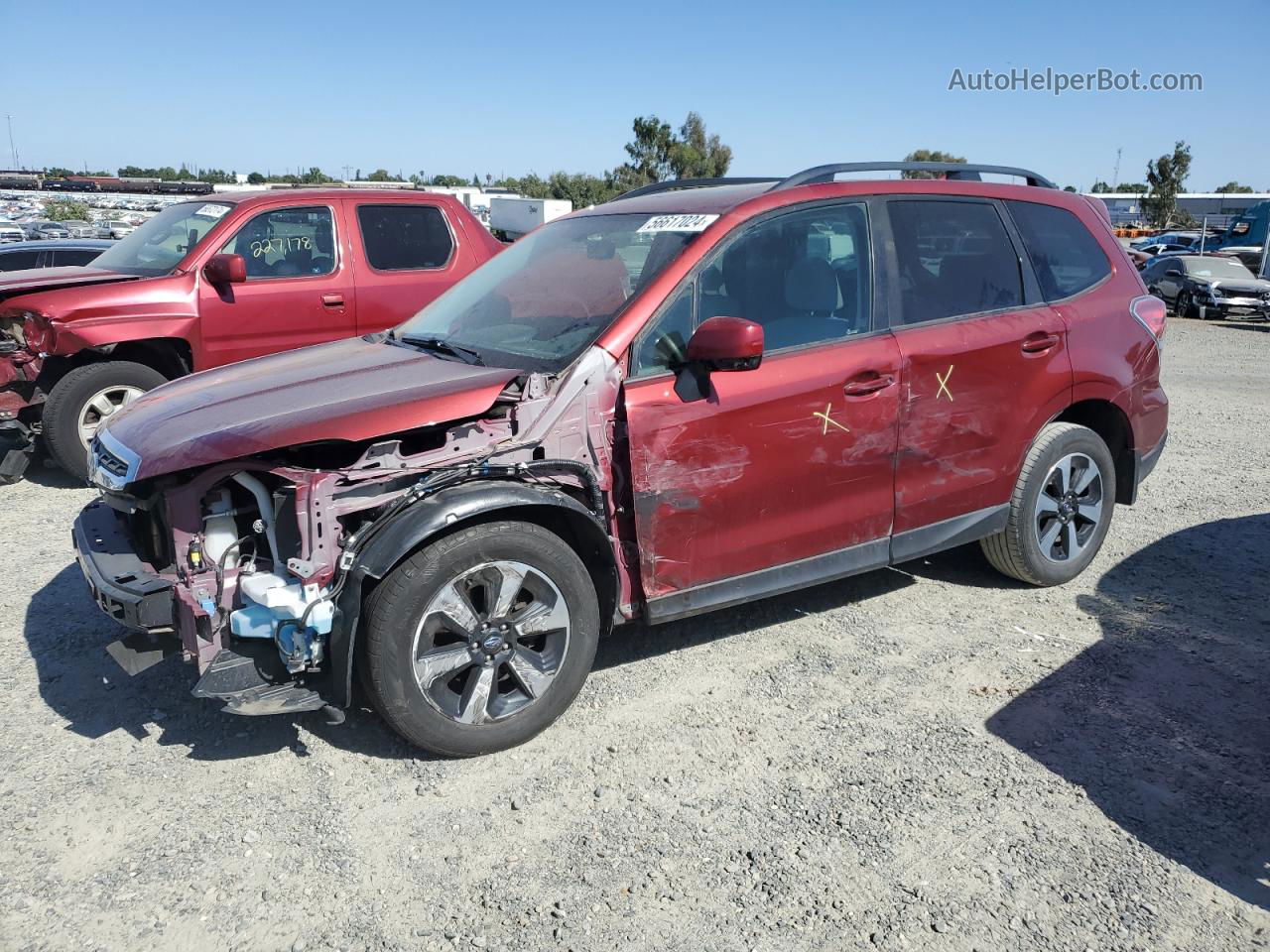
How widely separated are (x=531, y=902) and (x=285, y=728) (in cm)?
138

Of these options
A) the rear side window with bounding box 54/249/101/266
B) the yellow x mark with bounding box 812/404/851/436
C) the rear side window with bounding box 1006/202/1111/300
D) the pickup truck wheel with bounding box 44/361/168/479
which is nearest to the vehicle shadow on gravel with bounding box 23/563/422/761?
the yellow x mark with bounding box 812/404/851/436

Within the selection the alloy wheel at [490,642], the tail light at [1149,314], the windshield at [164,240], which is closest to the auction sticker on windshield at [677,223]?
the alloy wheel at [490,642]

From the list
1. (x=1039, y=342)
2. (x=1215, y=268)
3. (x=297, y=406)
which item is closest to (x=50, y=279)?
(x=297, y=406)

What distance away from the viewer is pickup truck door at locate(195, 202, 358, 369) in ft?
→ 22.8

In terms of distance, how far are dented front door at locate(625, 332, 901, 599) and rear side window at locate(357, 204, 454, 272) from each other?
15.5ft

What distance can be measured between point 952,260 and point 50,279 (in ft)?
19.9

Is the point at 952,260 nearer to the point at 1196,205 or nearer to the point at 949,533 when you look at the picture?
the point at 949,533

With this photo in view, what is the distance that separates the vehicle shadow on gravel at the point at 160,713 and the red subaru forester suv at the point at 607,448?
1.40 ft

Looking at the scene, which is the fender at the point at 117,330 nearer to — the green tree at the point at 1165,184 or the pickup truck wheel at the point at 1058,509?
the pickup truck wheel at the point at 1058,509

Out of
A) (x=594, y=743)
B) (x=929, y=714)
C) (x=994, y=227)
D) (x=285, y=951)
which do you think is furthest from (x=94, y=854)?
(x=994, y=227)

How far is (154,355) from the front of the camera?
6945 millimetres

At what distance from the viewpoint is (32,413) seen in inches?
259

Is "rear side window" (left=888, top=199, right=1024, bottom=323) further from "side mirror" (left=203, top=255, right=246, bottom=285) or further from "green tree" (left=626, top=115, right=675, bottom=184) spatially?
"green tree" (left=626, top=115, right=675, bottom=184)

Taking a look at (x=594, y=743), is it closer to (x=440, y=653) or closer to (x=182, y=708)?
(x=440, y=653)
